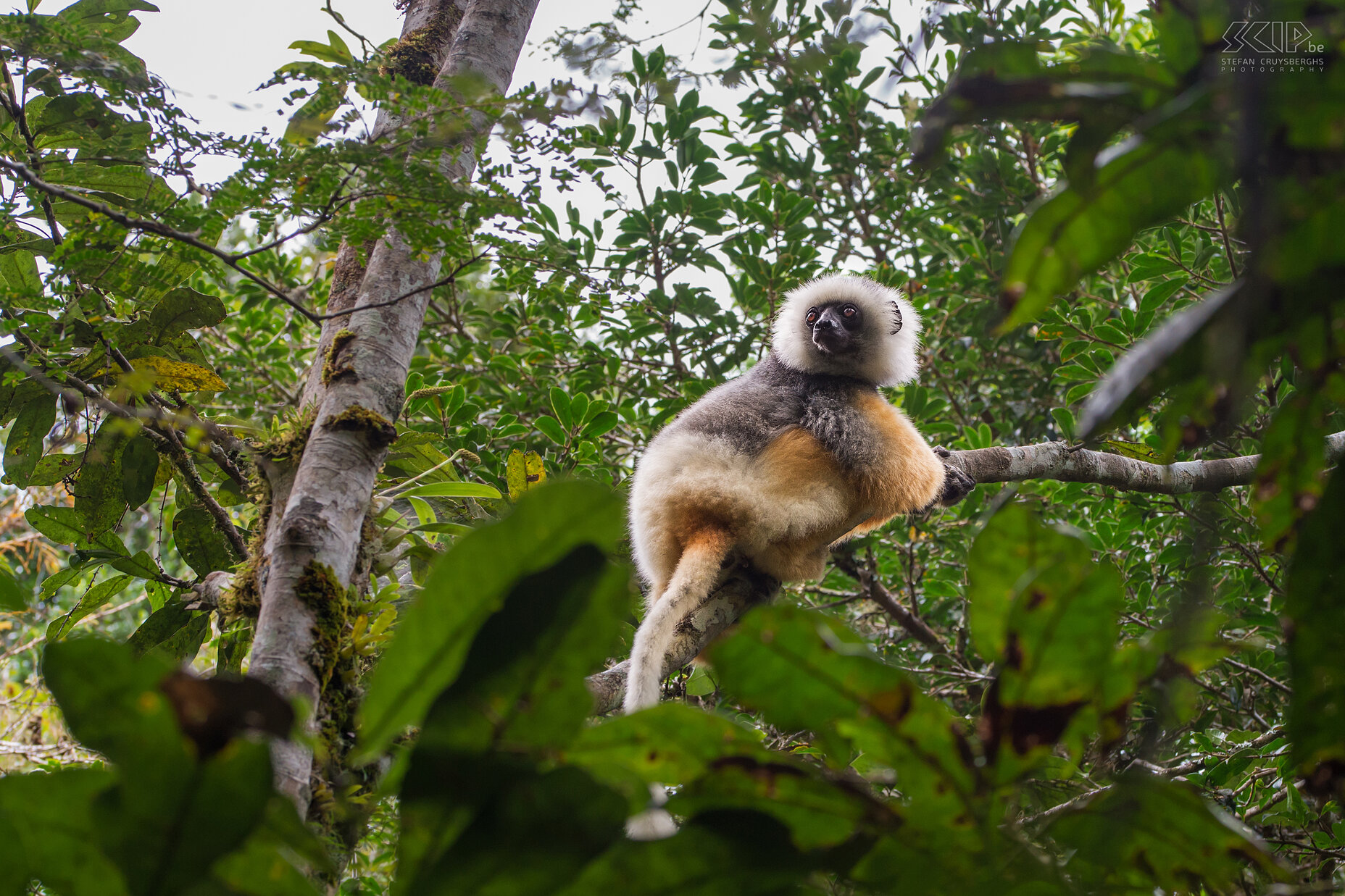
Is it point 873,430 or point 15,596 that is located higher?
point 873,430

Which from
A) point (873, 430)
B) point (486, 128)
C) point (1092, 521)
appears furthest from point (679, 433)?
point (1092, 521)

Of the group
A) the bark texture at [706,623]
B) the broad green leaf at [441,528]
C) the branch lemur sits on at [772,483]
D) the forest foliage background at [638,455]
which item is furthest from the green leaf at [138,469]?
the branch lemur sits on at [772,483]

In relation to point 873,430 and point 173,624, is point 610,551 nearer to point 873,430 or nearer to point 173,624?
point 173,624

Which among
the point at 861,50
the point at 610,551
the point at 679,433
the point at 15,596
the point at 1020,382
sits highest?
the point at 861,50

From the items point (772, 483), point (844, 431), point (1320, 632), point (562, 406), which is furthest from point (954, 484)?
point (1320, 632)

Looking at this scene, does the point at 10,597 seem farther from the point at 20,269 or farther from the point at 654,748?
the point at 20,269

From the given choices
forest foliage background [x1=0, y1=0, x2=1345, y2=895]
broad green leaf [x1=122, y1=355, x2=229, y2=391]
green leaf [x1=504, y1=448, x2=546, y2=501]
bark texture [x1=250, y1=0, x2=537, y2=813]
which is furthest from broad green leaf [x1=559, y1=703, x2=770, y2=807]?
green leaf [x1=504, y1=448, x2=546, y2=501]

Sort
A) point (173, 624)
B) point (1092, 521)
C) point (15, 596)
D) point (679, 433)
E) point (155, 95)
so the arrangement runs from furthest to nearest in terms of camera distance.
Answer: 1. point (1092, 521)
2. point (679, 433)
3. point (173, 624)
4. point (155, 95)
5. point (15, 596)

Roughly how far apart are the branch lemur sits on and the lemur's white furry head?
1.07 ft

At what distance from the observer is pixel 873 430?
3.76 metres

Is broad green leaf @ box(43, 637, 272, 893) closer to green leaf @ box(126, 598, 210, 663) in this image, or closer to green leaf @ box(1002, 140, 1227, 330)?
green leaf @ box(1002, 140, 1227, 330)

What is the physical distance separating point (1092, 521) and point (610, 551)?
4.60 metres

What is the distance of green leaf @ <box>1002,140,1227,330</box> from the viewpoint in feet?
2.13

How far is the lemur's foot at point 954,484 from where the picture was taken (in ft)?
12.0
